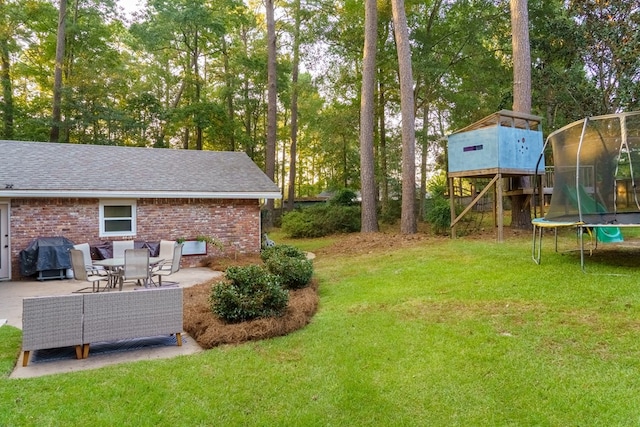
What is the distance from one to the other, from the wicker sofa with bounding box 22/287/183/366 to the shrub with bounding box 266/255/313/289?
2.58 m

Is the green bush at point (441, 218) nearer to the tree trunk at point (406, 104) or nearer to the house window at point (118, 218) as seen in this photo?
the tree trunk at point (406, 104)

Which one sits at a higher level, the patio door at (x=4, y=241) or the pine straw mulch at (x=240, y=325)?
the patio door at (x=4, y=241)

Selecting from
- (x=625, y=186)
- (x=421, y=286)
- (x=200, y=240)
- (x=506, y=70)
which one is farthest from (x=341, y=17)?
(x=421, y=286)

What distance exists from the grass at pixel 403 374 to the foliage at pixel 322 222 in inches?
474

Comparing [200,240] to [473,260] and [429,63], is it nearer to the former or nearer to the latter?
[473,260]

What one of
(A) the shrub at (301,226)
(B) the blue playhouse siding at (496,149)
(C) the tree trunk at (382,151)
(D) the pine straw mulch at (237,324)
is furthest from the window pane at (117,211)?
(C) the tree trunk at (382,151)

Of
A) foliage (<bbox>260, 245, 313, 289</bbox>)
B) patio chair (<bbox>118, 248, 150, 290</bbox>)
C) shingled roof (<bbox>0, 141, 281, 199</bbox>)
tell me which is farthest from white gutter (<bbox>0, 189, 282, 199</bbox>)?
foliage (<bbox>260, 245, 313, 289</bbox>)

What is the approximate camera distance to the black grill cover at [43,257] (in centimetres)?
913

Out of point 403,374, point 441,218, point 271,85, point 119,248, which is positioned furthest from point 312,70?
point 403,374

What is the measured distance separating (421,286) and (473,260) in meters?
2.05

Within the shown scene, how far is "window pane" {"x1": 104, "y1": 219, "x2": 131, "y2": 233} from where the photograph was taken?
33.9ft

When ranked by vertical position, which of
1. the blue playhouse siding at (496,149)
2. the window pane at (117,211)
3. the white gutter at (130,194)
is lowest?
the window pane at (117,211)

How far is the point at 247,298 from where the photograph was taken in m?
5.12

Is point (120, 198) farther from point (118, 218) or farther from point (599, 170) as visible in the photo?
point (599, 170)
